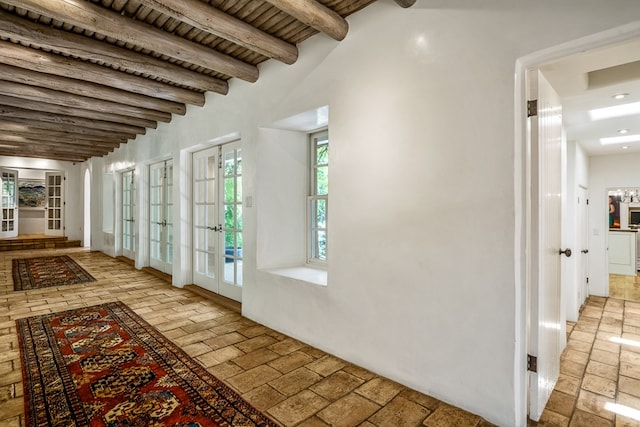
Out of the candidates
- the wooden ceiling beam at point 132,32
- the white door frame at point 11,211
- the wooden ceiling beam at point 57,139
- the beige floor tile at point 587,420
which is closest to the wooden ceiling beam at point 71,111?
the wooden ceiling beam at point 57,139

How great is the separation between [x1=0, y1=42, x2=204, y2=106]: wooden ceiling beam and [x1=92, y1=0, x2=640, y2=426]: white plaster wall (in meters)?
1.97

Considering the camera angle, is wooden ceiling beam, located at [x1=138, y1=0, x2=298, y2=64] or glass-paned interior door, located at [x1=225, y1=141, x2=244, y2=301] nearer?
wooden ceiling beam, located at [x1=138, y1=0, x2=298, y2=64]

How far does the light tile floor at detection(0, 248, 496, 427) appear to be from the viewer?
2010 mm

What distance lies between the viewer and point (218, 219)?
461cm

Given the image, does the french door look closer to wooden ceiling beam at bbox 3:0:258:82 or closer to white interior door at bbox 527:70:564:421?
wooden ceiling beam at bbox 3:0:258:82

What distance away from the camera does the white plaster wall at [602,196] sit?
5258mm

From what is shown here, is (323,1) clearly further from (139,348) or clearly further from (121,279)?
(121,279)

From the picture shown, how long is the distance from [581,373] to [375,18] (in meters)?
3.22

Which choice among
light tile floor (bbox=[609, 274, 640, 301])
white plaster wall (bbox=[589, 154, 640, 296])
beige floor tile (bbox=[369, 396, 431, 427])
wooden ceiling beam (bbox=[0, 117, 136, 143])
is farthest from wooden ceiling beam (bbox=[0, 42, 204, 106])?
light tile floor (bbox=[609, 274, 640, 301])

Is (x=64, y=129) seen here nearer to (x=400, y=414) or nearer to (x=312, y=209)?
(x=312, y=209)

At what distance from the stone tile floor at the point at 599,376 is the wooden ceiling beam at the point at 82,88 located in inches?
206

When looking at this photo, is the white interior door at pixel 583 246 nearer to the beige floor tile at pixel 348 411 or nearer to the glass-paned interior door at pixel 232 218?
the beige floor tile at pixel 348 411

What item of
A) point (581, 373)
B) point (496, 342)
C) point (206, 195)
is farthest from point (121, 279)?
point (581, 373)

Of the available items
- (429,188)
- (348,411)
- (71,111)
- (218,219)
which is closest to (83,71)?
(71,111)
